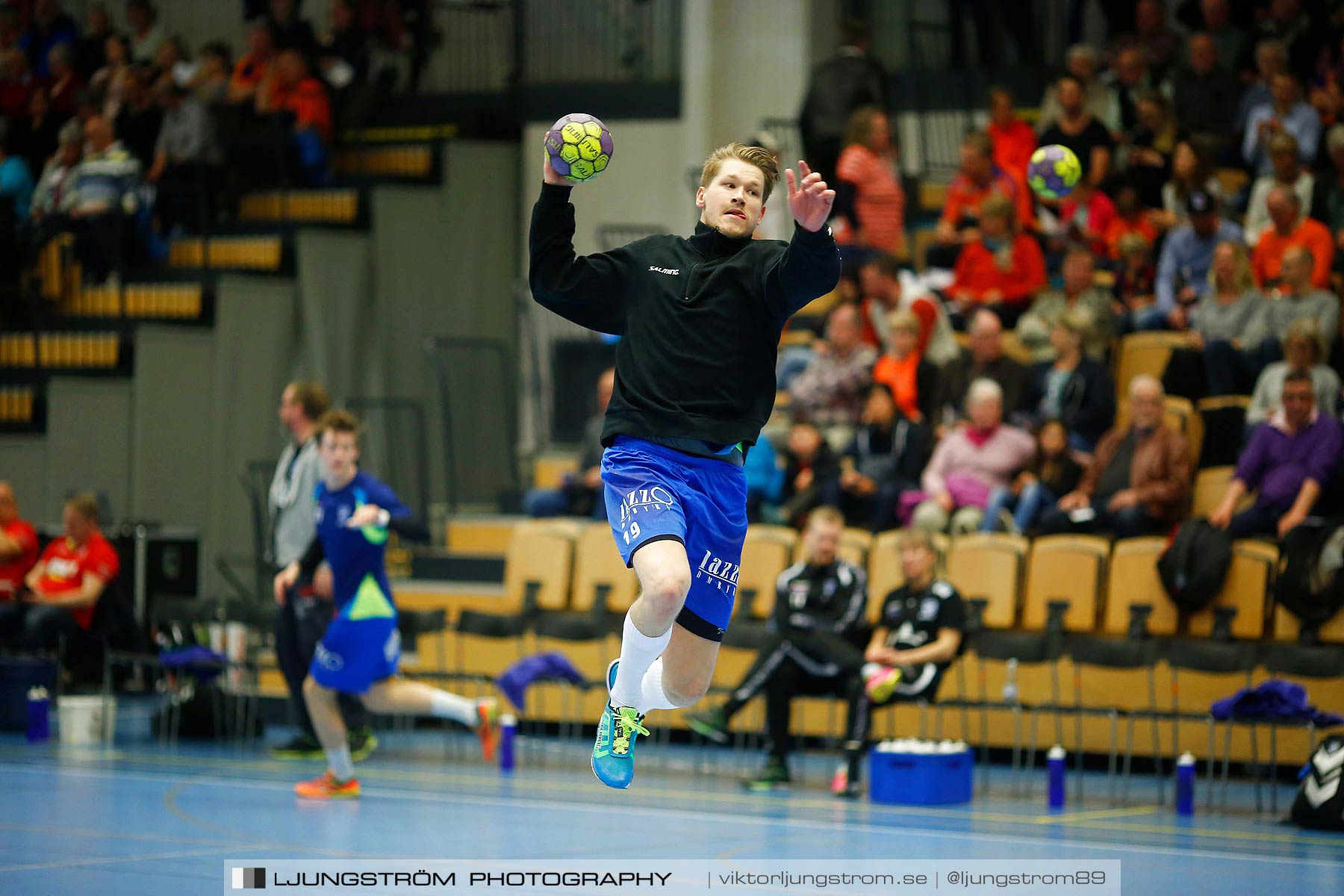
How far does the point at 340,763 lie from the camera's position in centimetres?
970

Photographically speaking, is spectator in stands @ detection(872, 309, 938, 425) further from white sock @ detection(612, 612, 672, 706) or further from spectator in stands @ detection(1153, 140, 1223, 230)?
white sock @ detection(612, 612, 672, 706)

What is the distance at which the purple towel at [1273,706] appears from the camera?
9.56 m

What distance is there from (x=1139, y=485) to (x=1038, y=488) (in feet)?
2.34

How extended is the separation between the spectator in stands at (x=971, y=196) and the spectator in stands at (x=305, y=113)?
21.2 feet

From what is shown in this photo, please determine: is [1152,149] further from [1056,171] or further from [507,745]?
[507,745]

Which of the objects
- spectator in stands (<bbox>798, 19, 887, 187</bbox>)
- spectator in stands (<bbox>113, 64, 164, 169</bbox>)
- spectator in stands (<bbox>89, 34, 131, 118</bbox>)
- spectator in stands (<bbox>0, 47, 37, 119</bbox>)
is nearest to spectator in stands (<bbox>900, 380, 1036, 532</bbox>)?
spectator in stands (<bbox>798, 19, 887, 187</bbox>)

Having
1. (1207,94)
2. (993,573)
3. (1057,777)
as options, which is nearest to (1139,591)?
(993,573)

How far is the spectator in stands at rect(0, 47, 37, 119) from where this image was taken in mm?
19734

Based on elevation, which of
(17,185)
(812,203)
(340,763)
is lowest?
(340,763)

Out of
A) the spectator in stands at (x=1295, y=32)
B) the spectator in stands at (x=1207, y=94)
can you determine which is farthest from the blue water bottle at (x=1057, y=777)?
the spectator in stands at (x=1295, y=32)

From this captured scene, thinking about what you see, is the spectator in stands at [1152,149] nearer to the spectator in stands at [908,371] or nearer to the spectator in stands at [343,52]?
the spectator in stands at [908,371]

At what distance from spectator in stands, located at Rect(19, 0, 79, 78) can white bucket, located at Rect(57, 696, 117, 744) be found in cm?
1039

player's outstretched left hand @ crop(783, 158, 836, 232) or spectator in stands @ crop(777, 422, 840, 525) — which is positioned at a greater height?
player's outstretched left hand @ crop(783, 158, 836, 232)

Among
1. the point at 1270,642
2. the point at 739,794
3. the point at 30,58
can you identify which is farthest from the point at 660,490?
the point at 30,58
